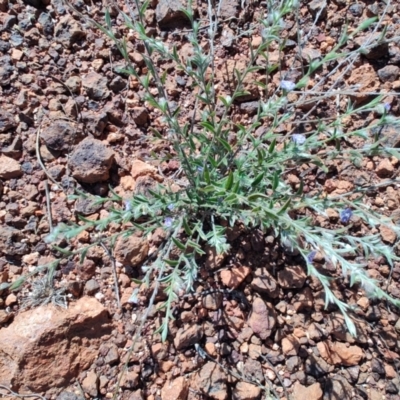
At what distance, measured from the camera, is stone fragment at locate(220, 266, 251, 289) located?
2492 millimetres

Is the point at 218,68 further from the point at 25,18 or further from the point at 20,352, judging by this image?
the point at 20,352

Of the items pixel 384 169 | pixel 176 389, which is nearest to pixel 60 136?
pixel 176 389

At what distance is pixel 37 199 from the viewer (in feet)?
A: 8.87

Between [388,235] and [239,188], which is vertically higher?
[239,188]

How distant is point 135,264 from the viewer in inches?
101

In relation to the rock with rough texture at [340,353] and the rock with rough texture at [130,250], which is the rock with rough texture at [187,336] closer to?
the rock with rough texture at [130,250]

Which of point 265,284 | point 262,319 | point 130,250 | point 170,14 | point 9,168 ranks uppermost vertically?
point 170,14

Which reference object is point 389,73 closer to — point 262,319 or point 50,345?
point 262,319

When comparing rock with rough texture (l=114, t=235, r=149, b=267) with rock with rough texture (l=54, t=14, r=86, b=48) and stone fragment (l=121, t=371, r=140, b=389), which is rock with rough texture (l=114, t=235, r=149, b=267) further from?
rock with rough texture (l=54, t=14, r=86, b=48)

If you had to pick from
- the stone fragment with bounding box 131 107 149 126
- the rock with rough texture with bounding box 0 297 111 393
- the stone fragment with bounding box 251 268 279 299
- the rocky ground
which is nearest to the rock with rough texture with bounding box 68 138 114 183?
the rocky ground

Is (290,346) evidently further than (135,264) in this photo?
No

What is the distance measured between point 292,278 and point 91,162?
1.33 metres

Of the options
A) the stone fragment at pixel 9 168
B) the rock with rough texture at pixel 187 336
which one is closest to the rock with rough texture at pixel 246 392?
the rock with rough texture at pixel 187 336

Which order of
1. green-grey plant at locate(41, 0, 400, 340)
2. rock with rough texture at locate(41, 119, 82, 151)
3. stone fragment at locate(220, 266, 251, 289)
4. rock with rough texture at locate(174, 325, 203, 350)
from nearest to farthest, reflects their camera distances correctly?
green-grey plant at locate(41, 0, 400, 340)
rock with rough texture at locate(174, 325, 203, 350)
stone fragment at locate(220, 266, 251, 289)
rock with rough texture at locate(41, 119, 82, 151)
